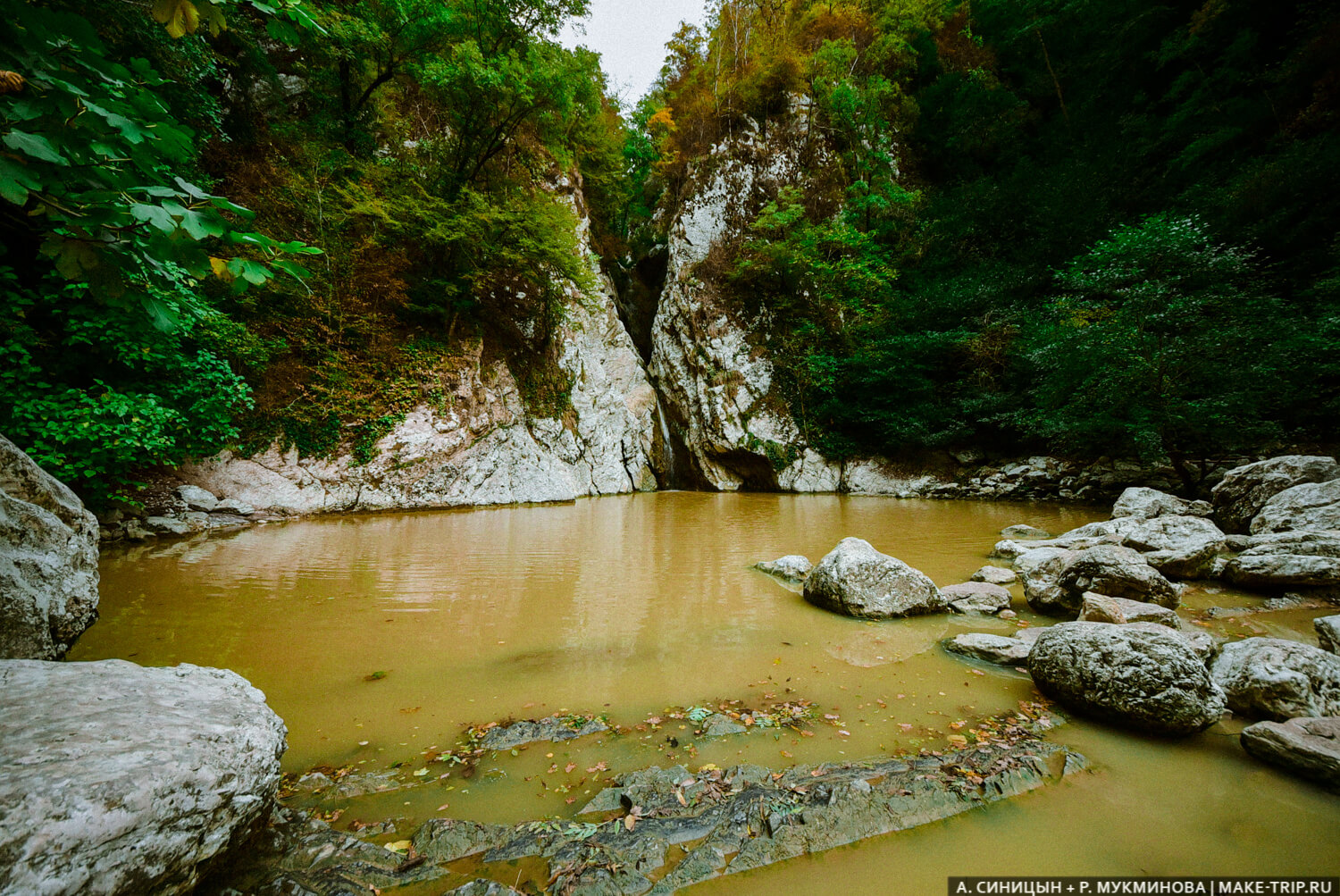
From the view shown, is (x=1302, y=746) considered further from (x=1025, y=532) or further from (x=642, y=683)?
(x=1025, y=532)

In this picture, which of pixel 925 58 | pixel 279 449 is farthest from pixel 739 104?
pixel 279 449

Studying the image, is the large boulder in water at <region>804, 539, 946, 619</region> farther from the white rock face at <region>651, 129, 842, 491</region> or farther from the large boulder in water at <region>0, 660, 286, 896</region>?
the white rock face at <region>651, 129, 842, 491</region>

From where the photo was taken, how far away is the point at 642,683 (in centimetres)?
234

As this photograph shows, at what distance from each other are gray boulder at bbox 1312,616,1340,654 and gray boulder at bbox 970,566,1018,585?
1607 millimetres

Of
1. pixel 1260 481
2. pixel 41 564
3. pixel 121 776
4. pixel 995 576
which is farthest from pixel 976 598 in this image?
pixel 41 564

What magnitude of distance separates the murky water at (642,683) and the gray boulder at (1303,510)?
1.80m

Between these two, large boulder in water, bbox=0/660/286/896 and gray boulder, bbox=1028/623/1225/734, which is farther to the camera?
gray boulder, bbox=1028/623/1225/734

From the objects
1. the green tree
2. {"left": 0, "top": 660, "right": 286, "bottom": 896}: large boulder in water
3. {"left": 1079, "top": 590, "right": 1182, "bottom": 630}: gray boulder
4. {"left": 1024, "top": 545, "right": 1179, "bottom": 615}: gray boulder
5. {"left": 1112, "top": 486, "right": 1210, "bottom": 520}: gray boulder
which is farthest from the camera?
the green tree

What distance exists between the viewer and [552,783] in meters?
1.62

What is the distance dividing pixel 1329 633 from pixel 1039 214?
1458 cm

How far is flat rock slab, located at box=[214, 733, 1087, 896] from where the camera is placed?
1.21 metres

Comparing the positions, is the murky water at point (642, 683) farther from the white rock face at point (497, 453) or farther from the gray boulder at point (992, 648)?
the white rock face at point (497, 453)

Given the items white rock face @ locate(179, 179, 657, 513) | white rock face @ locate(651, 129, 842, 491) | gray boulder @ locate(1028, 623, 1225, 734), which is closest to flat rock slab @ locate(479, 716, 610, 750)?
gray boulder @ locate(1028, 623, 1225, 734)

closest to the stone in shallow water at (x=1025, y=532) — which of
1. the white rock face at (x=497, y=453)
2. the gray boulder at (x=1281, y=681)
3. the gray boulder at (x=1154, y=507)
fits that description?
the gray boulder at (x=1154, y=507)
